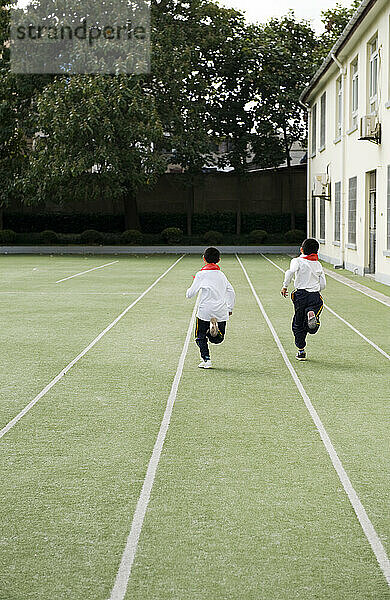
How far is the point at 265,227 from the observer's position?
3759cm

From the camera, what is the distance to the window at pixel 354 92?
2200cm

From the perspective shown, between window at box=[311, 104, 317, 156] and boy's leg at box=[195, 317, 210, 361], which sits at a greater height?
window at box=[311, 104, 317, 156]

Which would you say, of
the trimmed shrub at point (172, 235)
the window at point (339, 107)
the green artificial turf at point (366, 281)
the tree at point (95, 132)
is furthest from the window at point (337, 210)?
the trimmed shrub at point (172, 235)

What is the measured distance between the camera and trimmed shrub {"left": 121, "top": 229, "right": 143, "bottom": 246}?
3538 centimetres

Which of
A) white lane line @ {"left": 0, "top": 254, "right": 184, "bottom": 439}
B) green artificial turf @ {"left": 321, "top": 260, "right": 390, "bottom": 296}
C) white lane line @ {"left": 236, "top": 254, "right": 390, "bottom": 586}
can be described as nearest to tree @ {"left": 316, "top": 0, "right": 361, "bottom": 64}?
green artificial turf @ {"left": 321, "top": 260, "right": 390, "bottom": 296}

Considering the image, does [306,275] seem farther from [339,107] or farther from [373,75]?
[339,107]

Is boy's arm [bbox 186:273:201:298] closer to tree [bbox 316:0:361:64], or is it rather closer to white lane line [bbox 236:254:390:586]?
white lane line [bbox 236:254:390:586]

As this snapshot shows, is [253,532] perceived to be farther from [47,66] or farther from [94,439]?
[47,66]

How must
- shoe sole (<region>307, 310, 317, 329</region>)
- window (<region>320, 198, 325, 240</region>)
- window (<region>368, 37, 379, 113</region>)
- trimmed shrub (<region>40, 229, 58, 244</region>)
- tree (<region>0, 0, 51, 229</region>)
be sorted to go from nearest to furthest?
1. shoe sole (<region>307, 310, 317, 329</region>)
2. window (<region>368, 37, 379, 113</region>)
3. window (<region>320, 198, 325, 240</region>)
4. tree (<region>0, 0, 51, 229</region>)
5. trimmed shrub (<region>40, 229, 58, 244</region>)

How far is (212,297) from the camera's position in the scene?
8414 millimetres

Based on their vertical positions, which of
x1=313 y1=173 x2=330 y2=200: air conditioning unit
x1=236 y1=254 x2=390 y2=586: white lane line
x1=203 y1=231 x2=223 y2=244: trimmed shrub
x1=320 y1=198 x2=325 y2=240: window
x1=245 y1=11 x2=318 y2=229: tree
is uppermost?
x1=245 y1=11 x2=318 y2=229: tree

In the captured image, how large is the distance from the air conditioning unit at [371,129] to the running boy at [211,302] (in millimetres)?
10758

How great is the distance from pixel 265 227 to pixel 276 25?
9130mm

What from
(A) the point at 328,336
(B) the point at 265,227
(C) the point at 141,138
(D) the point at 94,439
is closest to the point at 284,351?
(A) the point at 328,336
